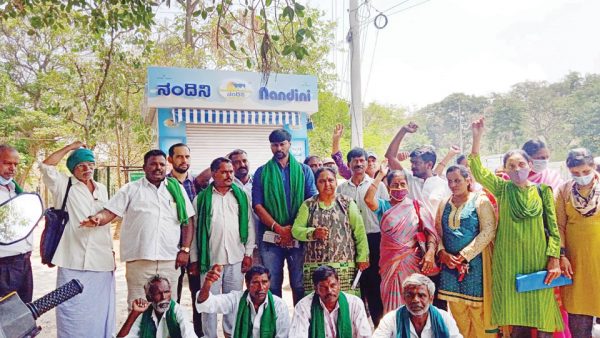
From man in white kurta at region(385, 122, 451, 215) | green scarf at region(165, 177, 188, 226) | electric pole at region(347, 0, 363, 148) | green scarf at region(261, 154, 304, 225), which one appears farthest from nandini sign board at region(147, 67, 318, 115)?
green scarf at region(165, 177, 188, 226)

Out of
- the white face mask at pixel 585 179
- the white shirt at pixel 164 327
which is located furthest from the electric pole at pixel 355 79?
the white shirt at pixel 164 327

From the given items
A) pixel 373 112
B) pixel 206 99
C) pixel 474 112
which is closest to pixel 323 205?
pixel 206 99

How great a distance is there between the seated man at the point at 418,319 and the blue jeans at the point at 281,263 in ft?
3.32

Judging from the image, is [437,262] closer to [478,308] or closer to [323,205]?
[478,308]

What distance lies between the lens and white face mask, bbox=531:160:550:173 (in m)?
4.11

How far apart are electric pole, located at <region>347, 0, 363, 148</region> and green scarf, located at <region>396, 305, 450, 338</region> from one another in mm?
5607

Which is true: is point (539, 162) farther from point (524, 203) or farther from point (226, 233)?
point (226, 233)

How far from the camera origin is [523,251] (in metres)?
3.53

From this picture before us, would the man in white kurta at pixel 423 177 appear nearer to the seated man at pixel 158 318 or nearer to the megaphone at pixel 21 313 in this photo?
the seated man at pixel 158 318

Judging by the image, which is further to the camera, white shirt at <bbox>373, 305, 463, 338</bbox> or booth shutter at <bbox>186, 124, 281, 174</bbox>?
booth shutter at <bbox>186, 124, 281, 174</bbox>

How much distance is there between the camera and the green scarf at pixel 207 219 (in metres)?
3.97

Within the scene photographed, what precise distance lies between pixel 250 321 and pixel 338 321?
677mm

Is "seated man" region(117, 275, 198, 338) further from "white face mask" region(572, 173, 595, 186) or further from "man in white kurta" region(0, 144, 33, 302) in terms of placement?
"white face mask" region(572, 173, 595, 186)

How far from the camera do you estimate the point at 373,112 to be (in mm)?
29562
